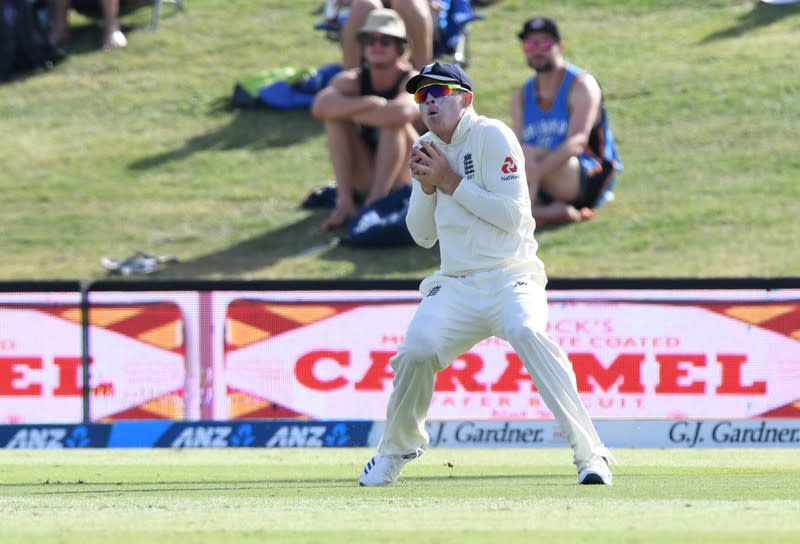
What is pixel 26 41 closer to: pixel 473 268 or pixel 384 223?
pixel 384 223

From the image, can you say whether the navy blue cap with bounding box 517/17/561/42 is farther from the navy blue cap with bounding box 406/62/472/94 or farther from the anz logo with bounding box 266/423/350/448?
the navy blue cap with bounding box 406/62/472/94

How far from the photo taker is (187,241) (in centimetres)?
1380

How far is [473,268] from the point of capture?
265 inches

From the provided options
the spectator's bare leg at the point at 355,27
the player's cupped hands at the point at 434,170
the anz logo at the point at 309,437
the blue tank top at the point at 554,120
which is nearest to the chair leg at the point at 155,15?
the spectator's bare leg at the point at 355,27

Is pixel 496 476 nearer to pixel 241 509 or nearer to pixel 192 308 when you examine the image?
pixel 241 509

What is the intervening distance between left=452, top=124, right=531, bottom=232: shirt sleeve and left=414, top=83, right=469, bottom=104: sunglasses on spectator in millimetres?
241

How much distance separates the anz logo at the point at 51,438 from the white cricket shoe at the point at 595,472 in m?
4.85

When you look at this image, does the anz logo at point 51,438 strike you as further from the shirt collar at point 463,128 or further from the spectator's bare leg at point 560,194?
the shirt collar at point 463,128

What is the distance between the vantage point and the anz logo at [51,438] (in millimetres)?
10391

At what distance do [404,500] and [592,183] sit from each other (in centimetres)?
738

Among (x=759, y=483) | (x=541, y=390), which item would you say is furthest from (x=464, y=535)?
(x=759, y=483)

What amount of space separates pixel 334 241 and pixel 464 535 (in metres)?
8.52

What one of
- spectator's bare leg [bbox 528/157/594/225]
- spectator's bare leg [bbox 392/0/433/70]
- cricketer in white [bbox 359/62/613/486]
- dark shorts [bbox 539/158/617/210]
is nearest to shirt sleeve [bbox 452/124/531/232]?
cricketer in white [bbox 359/62/613/486]

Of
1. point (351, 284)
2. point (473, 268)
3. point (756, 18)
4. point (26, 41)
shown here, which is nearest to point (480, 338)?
point (473, 268)
